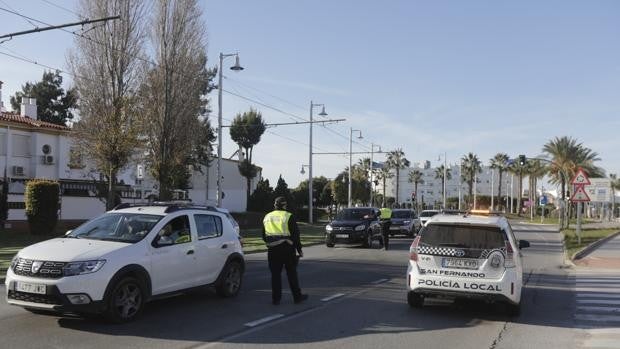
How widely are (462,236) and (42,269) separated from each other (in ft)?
20.5

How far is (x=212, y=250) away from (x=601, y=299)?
26.2ft

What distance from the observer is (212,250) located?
10.4 meters

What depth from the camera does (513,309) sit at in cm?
988

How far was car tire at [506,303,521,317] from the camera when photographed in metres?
9.83

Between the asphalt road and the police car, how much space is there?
442mm

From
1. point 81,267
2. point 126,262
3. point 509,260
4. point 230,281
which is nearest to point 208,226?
point 230,281

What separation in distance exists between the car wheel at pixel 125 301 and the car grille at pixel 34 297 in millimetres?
642

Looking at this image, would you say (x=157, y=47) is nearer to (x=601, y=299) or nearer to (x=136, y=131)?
(x=136, y=131)

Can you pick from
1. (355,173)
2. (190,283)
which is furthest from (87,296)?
(355,173)

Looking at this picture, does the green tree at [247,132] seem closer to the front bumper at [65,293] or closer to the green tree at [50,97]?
the green tree at [50,97]

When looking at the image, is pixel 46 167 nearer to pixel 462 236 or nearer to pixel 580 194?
pixel 580 194

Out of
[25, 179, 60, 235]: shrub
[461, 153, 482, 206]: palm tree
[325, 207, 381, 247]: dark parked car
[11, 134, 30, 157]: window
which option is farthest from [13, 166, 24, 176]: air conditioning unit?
[461, 153, 482, 206]: palm tree

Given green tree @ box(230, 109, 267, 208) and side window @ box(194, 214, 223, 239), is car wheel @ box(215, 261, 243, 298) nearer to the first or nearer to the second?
side window @ box(194, 214, 223, 239)

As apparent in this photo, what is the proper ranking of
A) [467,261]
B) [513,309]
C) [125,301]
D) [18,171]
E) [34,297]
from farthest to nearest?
[18,171]
[513,309]
[467,261]
[125,301]
[34,297]
